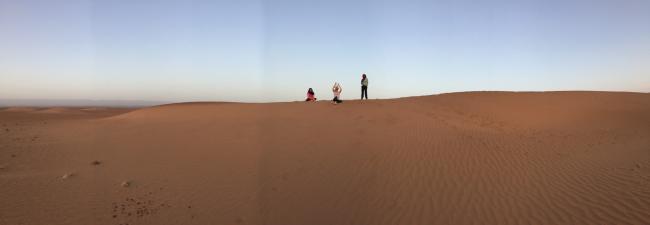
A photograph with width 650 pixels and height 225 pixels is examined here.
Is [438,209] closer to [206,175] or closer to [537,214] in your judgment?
[537,214]

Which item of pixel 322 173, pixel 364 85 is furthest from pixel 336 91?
pixel 322 173

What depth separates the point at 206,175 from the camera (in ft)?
25.2

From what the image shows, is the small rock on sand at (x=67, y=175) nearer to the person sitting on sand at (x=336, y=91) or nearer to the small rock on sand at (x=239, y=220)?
the small rock on sand at (x=239, y=220)

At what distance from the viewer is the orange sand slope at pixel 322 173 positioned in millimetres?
6074

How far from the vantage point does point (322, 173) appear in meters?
8.12

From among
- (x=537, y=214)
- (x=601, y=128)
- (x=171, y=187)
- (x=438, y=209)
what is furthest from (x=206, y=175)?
(x=601, y=128)

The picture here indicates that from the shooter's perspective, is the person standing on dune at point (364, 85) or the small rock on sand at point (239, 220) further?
the person standing on dune at point (364, 85)

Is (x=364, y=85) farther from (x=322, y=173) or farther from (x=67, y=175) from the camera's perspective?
(x=67, y=175)

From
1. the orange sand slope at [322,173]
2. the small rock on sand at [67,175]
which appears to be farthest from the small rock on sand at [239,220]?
the small rock on sand at [67,175]

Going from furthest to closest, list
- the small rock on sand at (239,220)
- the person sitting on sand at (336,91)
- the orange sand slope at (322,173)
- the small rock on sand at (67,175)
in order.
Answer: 1. the person sitting on sand at (336,91)
2. the small rock on sand at (67,175)
3. the orange sand slope at (322,173)
4. the small rock on sand at (239,220)

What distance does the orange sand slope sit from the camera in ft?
19.9

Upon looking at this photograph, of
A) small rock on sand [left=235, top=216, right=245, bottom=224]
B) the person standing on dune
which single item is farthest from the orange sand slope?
the person standing on dune

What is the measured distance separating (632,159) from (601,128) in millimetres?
6144

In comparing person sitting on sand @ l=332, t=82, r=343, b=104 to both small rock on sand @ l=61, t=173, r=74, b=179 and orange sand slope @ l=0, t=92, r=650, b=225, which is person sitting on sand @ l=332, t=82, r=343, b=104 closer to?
orange sand slope @ l=0, t=92, r=650, b=225
